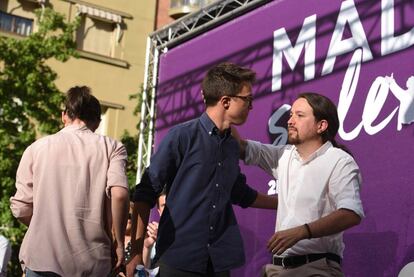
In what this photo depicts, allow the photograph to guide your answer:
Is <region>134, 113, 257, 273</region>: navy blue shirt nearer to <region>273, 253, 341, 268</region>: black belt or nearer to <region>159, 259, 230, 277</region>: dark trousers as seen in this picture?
<region>159, 259, 230, 277</region>: dark trousers

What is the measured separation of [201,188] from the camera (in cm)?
305

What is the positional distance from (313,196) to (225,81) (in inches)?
25.9

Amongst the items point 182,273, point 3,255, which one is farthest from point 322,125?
point 3,255

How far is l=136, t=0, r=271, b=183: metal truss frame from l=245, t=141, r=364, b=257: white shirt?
145 inches

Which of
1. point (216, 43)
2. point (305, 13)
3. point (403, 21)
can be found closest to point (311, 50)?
point (305, 13)

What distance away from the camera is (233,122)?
126 inches

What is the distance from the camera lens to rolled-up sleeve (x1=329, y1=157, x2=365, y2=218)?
2.96 metres

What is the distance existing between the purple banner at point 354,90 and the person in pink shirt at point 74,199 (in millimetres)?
2147

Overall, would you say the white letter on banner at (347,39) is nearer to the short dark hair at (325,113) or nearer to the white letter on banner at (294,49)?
the white letter on banner at (294,49)

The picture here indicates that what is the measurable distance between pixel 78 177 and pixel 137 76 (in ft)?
50.6

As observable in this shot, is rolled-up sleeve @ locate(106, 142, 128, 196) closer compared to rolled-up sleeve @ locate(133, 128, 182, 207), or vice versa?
rolled-up sleeve @ locate(133, 128, 182, 207)

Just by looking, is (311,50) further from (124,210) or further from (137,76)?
(137,76)

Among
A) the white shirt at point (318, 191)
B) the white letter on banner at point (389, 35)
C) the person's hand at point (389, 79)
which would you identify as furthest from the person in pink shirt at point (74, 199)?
the white letter on banner at point (389, 35)

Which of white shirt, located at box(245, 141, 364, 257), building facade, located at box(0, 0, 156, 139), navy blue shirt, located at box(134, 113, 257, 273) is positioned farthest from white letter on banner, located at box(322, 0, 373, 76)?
building facade, located at box(0, 0, 156, 139)
